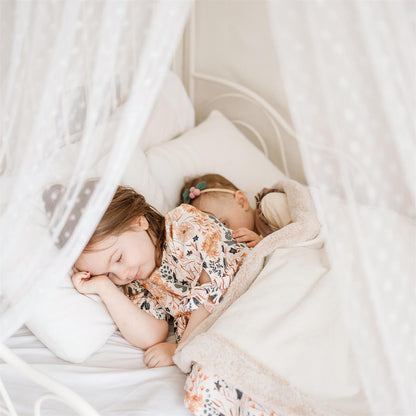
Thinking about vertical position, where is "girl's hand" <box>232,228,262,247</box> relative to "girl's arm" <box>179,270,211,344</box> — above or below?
above

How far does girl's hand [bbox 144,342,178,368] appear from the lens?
4.39 feet

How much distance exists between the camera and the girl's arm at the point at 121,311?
54.7 inches

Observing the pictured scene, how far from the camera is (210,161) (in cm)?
197

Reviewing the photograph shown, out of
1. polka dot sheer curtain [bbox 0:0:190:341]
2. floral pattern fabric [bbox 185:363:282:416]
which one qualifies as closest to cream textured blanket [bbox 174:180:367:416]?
floral pattern fabric [bbox 185:363:282:416]

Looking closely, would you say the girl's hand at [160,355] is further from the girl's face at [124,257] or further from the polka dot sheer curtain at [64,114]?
the polka dot sheer curtain at [64,114]

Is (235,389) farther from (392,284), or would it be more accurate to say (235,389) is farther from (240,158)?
(240,158)

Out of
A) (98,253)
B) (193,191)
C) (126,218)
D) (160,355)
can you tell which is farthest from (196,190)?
(160,355)

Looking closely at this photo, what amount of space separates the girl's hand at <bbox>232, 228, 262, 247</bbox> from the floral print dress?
5 centimetres

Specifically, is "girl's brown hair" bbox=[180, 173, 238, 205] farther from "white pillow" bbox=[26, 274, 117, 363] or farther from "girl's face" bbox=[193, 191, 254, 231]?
"white pillow" bbox=[26, 274, 117, 363]

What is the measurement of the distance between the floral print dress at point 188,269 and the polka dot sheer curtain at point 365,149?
2.00 feet

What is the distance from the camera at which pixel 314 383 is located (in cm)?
110

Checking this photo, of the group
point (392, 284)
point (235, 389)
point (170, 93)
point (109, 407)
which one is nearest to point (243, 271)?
point (235, 389)

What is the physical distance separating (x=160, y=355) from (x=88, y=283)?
0.88 ft

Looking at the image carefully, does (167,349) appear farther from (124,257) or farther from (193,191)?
(193,191)
